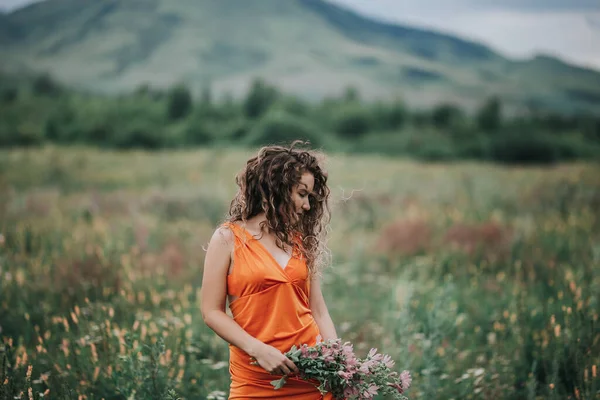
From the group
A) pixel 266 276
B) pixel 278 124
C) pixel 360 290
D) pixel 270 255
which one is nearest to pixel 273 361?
pixel 266 276

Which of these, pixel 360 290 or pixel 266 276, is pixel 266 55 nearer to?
pixel 360 290

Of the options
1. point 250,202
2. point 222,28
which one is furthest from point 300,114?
point 222,28

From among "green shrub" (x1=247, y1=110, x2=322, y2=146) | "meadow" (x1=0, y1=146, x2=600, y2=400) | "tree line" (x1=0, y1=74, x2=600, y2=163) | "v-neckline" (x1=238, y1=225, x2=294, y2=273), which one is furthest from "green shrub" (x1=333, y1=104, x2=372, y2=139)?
"v-neckline" (x1=238, y1=225, x2=294, y2=273)

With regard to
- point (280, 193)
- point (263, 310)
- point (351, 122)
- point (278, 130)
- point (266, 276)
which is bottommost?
point (351, 122)

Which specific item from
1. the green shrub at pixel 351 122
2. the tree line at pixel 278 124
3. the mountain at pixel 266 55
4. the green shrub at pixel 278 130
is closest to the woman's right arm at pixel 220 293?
the tree line at pixel 278 124

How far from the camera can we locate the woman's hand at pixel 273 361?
230 centimetres

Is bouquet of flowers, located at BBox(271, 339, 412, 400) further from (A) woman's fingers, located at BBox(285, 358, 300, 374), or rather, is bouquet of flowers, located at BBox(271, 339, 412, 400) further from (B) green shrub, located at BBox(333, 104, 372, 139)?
(B) green shrub, located at BBox(333, 104, 372, 139)

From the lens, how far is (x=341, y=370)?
2287 mm

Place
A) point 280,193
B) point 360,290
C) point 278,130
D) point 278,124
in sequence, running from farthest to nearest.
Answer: point 278,124 → point 278,130 → point 360,290 → point 280,193

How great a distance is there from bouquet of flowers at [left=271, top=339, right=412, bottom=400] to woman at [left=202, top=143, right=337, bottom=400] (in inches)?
2.3

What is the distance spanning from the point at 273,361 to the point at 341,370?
0.29 meters

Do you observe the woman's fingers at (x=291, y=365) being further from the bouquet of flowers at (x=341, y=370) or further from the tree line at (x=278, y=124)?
the tree line at (x=278, y=124)

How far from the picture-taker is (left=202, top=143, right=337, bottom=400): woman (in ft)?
8.01

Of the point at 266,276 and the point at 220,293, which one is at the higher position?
the point at 266,276
